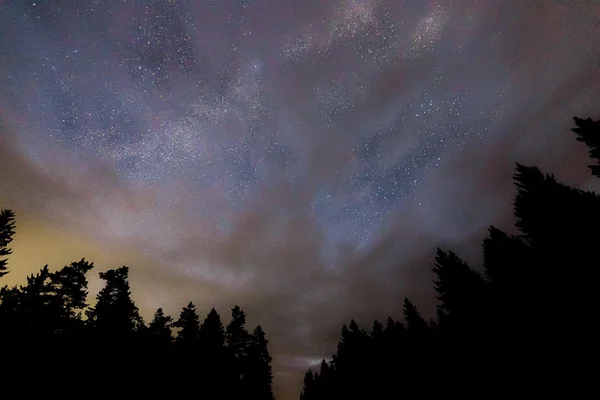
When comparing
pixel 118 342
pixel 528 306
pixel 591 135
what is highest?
pixel 591 135

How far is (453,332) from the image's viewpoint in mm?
34281

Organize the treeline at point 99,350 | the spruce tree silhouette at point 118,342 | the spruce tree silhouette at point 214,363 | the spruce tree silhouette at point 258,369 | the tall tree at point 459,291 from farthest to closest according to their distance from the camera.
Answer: the spruce tree silhouette at point 258,369 → the spruce tree silhouette at point 214,363 → the tall tree at point 459,291 → the spruce tree silhouette at point 118,342 → the treeline at point 99,350

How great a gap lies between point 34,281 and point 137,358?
1841cm

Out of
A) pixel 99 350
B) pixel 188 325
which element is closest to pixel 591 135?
pixel 99 350

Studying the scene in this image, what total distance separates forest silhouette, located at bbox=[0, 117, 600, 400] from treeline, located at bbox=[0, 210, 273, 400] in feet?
0.34

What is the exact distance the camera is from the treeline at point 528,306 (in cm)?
2136

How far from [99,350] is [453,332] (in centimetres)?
3709

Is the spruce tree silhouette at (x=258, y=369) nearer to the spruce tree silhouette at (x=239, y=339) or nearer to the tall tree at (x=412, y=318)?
the spruce tree silhouette at (x=239, y=339)

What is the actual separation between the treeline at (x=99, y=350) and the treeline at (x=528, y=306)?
2827 cm

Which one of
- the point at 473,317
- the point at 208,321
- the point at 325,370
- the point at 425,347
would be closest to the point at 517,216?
the point at 473,317

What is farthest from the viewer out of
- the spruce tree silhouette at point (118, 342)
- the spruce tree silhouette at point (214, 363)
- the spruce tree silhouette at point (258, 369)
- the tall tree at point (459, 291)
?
the spruce tree silhouette at point (258, 369)

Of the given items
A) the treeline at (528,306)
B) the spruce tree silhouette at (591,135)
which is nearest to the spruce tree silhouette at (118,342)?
the treeline at (528,306)

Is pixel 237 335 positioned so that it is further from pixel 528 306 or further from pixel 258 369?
pixel 528 306

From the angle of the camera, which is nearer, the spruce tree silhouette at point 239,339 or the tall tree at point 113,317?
the tall tree at point 113,317
